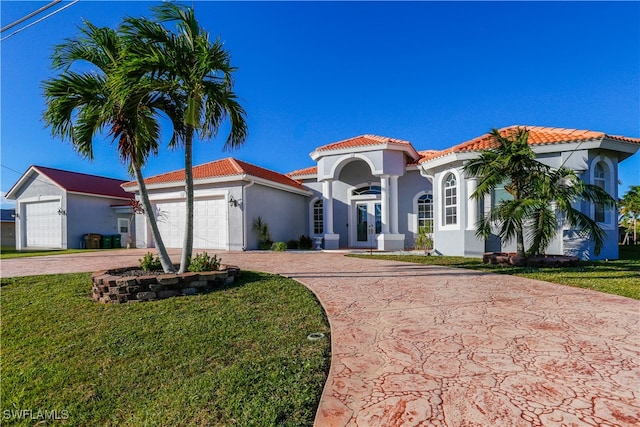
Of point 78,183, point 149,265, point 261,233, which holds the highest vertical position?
point 78,183

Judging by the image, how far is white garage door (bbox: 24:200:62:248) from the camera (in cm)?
2159

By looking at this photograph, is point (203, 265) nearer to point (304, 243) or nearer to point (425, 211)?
point (304, 243)

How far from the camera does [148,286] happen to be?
20.8 ft

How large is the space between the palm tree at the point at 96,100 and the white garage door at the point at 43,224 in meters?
18.8

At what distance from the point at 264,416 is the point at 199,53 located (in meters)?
6.86

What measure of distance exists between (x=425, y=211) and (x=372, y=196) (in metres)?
3.08

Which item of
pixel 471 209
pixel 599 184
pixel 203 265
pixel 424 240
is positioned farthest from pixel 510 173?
pixel 203 265

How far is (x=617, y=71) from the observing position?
12.7 metres

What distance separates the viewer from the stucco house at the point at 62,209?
21.4 metres

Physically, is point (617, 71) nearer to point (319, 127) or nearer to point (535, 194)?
point (535, 194)


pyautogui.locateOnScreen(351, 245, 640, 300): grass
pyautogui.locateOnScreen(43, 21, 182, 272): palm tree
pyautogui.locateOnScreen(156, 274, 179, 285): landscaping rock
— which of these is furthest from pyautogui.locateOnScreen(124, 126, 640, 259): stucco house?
pyautogui.locateOnScreen(156, 274, 179, 285): landscaping rock

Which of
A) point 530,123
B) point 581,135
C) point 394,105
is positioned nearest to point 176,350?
point 581,135

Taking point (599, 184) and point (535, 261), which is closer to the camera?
point (535, 261)

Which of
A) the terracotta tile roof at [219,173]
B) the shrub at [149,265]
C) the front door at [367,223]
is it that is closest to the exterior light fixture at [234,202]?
the terracotta tile roof at [219,173]
